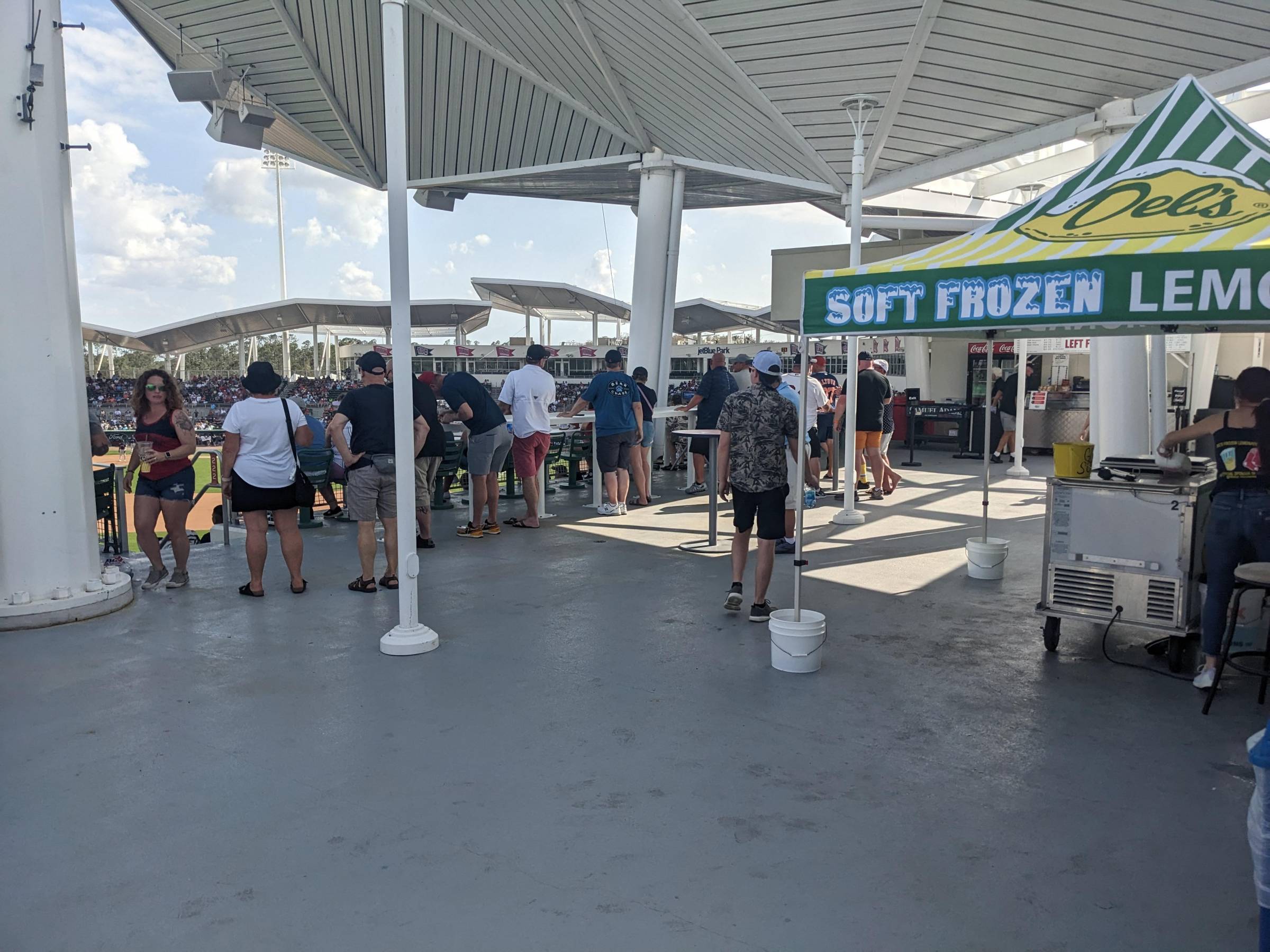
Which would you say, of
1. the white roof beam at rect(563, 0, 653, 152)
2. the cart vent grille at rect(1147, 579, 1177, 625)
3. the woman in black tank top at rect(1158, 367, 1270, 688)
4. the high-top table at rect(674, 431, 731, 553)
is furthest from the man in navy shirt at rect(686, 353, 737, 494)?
the woman in black tank top at rect(1158, 367, 1270, 688)

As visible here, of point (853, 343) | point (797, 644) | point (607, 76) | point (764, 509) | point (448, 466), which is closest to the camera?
point (797, 644)

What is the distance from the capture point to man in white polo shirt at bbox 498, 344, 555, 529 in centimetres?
905

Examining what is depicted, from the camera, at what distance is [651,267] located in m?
15.4

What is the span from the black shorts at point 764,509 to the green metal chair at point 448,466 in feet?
16.2

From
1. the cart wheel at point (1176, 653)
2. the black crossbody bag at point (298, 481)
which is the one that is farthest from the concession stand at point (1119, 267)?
the black crossbody bag at point (298, 481)

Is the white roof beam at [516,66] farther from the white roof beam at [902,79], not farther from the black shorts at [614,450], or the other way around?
the black shorts at [614,450]

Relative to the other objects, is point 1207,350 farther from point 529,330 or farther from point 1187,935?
point 529,330

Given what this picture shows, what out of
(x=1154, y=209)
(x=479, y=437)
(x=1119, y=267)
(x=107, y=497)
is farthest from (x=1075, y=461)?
(x=107, y=497)

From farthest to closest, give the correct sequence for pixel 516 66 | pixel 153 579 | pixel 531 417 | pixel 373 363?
pixel 516 66
pixel 531 417
pixel 153 579
pixel 373 363

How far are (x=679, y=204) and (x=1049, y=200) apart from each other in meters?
10.6

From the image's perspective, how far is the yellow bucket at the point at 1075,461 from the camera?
5340 millimetres

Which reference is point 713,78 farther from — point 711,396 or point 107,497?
point 107,497

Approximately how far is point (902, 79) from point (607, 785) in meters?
9.01

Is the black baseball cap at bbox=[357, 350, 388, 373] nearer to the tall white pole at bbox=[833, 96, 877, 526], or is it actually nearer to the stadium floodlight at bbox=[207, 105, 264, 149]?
the tall white pole at bbox=[833, 96, 877, 526]
